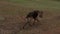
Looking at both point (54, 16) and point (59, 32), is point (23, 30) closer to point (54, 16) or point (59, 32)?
point (59, 32)

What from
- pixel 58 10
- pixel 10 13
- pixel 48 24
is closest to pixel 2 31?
pixel 48 24

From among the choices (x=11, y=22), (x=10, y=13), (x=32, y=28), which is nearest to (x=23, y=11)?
(x=10, y=13)

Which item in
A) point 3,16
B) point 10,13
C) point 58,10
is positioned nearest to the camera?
point 3,16

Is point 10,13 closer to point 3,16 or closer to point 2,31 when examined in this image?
point 3,16

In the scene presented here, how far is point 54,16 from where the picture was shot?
9508 millimetres

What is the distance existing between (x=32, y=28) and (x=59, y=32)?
2.87 ft

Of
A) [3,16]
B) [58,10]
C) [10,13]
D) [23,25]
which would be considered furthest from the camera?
[58,10]

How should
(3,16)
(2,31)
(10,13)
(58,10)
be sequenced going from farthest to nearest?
(58,10) < (10,13) < (3,16) < (2,31)

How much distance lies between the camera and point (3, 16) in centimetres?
913

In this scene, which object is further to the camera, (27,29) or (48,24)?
(48,24)

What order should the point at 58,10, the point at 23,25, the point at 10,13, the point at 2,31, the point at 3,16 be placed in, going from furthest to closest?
the point at 58,10 < the point at 10,13 < the point at 3,16 < the point at 23,25 < the point at 2,31

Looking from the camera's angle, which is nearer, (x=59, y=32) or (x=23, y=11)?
(x=59, y=32)

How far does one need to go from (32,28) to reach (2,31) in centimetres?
98

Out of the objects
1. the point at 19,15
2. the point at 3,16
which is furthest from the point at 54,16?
the point at 3,16
